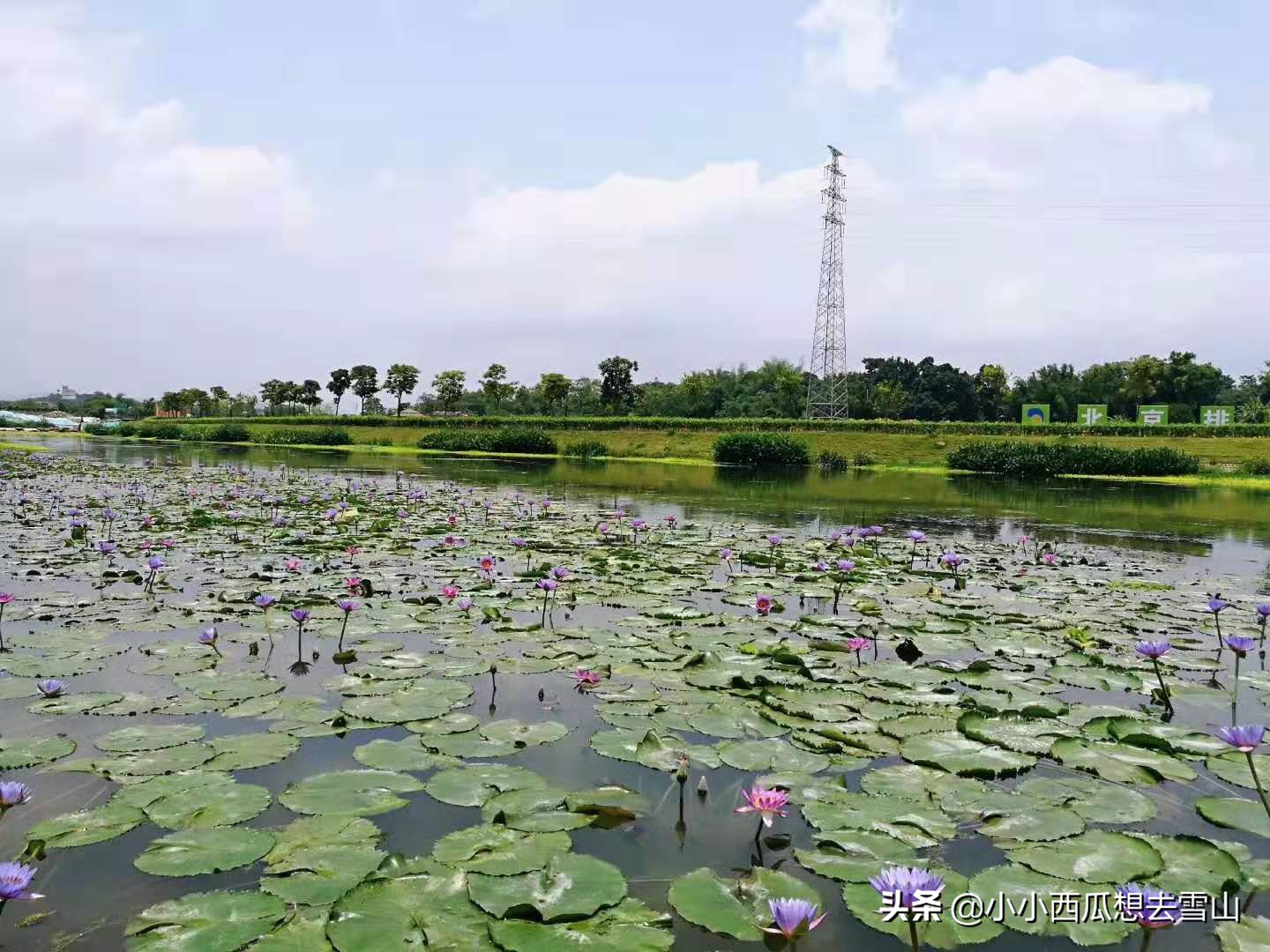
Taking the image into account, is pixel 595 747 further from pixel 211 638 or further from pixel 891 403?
pixel 891 403

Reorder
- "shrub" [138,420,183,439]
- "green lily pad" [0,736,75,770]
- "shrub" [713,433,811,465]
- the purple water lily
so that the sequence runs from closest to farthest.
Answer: the purple water lily, "green lily pad" [0,736,75,770], "shrub" [713,433,811,465], "shrub" [138,420,183,439]

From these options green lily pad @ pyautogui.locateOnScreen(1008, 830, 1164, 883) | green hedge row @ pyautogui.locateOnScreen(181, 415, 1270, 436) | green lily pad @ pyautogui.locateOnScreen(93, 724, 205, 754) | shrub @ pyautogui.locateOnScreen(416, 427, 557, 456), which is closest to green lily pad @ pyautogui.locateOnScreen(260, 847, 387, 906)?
green lily pad @ pyautogui.locateOnScreen(93, 724, 205, 754)

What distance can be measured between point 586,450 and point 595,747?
108 feet

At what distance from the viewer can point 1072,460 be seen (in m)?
28.9

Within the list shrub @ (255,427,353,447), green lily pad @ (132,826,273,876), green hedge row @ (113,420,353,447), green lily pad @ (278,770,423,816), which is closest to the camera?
green lily pad @ (132,826,273,876)

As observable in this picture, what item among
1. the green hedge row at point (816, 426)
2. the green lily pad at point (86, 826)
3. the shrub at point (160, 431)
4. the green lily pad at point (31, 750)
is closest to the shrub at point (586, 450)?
the green hedge row at point (816, 426)

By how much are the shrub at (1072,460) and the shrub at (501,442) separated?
18593mm

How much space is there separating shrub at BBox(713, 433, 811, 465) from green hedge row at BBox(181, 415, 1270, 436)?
21.7ft

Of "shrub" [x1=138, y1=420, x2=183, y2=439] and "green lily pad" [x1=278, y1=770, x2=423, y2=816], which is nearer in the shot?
"green lily pad" [x1=278, y1=770, x2=423, y2=816]

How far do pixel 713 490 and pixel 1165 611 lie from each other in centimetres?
1207

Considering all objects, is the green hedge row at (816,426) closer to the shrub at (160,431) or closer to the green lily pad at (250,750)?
the shrub at (160,431)

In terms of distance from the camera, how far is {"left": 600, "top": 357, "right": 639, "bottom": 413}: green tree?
65250mm

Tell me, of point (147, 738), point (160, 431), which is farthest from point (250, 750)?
point (160, 431)

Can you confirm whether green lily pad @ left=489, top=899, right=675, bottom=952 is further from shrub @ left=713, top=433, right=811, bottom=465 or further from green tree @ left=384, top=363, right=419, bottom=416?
green tree @ left=384, top=363, right=419, bottom=416
